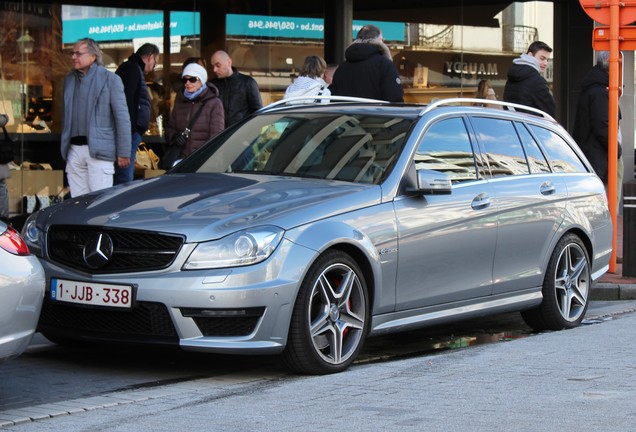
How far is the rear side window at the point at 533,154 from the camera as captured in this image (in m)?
9.69

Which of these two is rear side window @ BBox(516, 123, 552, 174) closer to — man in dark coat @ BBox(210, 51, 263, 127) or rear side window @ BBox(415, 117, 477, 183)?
rear side window @ BBox(415, 117, 477, 183)

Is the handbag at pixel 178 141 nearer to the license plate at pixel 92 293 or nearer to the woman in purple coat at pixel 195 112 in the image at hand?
the woman in purple coat at pixel 195 112

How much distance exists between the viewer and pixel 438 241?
834cm

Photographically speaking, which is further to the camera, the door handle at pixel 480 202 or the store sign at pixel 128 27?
the store sign at pixel 128 27

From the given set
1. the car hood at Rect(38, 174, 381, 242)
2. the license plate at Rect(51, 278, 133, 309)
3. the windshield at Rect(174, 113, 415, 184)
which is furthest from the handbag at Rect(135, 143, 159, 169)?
the license plate at Rect(51, 278, 133, 309)

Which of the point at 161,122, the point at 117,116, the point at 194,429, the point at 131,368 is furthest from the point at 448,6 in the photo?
the point at 194,429

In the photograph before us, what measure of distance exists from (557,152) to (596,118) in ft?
13.4

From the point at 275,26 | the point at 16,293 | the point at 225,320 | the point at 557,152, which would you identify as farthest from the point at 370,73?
the point at 275,26

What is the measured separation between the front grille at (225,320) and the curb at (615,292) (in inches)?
212

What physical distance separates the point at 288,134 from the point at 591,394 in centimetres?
289

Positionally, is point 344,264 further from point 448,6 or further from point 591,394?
point 448,6

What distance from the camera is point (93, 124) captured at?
11.5 metres

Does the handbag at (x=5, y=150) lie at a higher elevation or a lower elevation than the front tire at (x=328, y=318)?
higher

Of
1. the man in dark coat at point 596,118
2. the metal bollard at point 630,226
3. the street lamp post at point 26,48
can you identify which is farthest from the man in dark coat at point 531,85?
the street lamp post at point 26,48
